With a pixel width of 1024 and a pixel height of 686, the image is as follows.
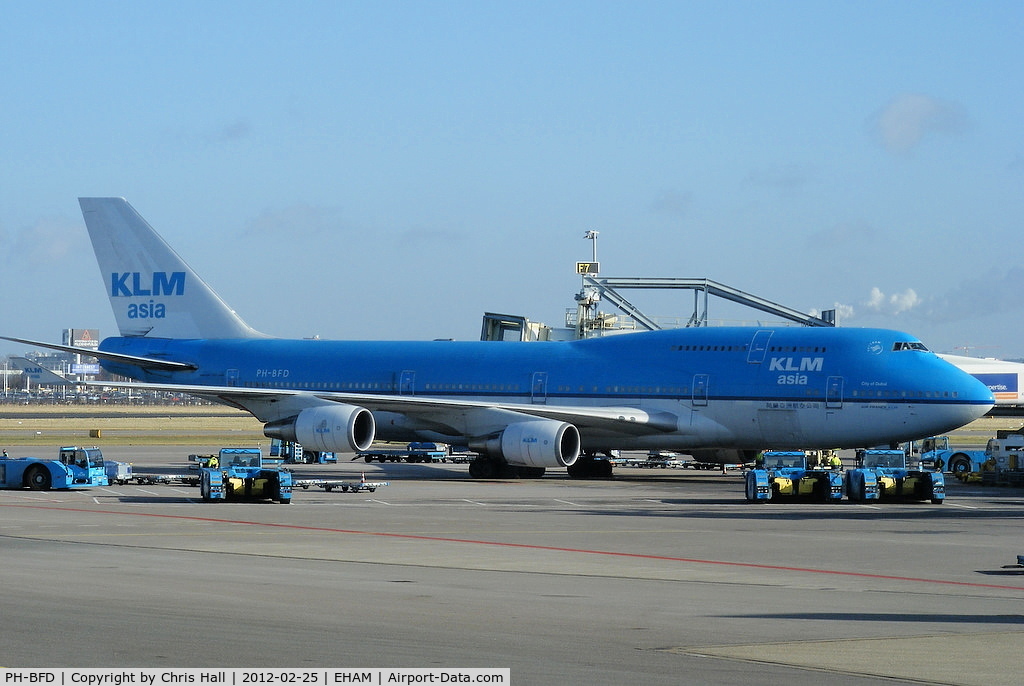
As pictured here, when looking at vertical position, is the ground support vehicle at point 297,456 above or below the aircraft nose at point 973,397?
below

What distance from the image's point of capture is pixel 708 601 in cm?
1788

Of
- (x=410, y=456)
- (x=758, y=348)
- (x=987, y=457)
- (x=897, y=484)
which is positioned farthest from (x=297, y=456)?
(x=897, y=484)

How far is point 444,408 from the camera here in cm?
4831

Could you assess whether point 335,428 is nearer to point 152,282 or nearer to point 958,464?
point 152,282

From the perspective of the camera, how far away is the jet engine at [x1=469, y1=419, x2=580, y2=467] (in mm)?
45500

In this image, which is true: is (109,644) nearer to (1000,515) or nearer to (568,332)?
(1000,515)

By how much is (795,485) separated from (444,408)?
578 inches

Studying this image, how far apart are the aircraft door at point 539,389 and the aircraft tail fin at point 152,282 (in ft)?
46.1

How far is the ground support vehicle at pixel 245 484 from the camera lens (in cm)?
3609

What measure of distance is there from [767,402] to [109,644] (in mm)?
34184

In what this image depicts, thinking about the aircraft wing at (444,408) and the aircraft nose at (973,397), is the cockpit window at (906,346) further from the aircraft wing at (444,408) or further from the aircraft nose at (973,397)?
the aircraft wing at (444,408)

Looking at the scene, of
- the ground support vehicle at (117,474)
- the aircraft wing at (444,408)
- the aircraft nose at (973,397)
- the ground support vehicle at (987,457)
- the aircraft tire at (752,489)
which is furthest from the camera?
the ground support vehicle at (987,457)

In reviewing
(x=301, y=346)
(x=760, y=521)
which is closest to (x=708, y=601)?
(x=760, y=521)
